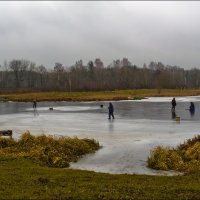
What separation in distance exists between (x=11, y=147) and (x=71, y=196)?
36.6 feet

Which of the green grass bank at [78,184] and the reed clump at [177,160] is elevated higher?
the green grass bank at [78,184]

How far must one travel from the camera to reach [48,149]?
19516 mm

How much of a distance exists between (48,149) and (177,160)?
20.2 ft

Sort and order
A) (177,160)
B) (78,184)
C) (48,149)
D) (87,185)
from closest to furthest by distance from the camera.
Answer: (87,185) → (78,184) → (177,160) → (48,149)

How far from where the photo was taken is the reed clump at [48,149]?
1791 cm

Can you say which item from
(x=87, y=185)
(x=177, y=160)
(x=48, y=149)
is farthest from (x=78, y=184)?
(x=48, y=149)

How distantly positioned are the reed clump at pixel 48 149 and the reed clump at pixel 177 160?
3794 mm

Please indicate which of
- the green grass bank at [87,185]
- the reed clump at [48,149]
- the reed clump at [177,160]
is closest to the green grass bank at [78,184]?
the green grass bank at [87,185]

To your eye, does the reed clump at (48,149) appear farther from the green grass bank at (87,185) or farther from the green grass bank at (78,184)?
the green grass bank at (87,185)

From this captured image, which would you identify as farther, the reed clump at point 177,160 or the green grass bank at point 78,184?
the reed clump at point 177,160

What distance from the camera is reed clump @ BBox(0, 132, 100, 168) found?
17906mm

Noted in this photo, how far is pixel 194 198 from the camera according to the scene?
10.1 meters

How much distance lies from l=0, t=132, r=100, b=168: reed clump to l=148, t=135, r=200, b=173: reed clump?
379cm

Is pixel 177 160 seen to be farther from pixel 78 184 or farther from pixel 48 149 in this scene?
pixel 78 184
